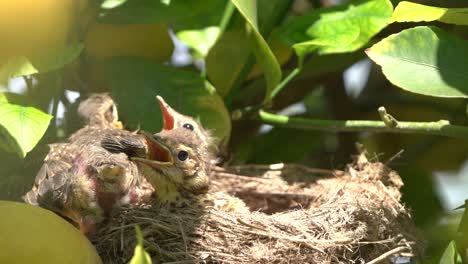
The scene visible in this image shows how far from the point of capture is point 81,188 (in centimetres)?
194

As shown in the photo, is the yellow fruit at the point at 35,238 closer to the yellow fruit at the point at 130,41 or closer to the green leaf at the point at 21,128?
the green leaf at the point at 21,128

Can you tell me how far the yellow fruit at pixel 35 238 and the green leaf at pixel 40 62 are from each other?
1.05ft

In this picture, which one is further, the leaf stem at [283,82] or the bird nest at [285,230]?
the leaf stem at [283,82]

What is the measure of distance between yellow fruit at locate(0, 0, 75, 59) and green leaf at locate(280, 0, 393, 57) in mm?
497

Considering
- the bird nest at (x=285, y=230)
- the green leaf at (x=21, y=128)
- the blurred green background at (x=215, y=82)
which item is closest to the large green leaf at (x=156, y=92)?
the blurred green background at (x=215, y=82)

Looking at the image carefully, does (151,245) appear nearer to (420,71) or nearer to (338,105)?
(420,71)

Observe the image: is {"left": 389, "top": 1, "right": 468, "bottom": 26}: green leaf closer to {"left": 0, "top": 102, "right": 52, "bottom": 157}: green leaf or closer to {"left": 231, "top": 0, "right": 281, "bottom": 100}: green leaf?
{"left": 231, "top": 0, "right": 281, "bottom": 100}: green leaf

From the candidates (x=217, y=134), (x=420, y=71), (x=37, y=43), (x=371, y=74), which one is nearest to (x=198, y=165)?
(x=217, y=134)

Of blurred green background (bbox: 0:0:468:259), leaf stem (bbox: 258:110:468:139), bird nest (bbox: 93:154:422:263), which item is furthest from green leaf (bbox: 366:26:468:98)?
bird nest (bbox: 93:154:422:263)

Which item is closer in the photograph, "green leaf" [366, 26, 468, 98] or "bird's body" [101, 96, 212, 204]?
"green leaf" [366, 26, 468, 98]

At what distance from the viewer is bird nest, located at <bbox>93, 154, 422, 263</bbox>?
1898 mm

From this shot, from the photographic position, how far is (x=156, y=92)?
218 cm

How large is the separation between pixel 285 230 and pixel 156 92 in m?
0.45

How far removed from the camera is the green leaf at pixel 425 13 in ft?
5.67
